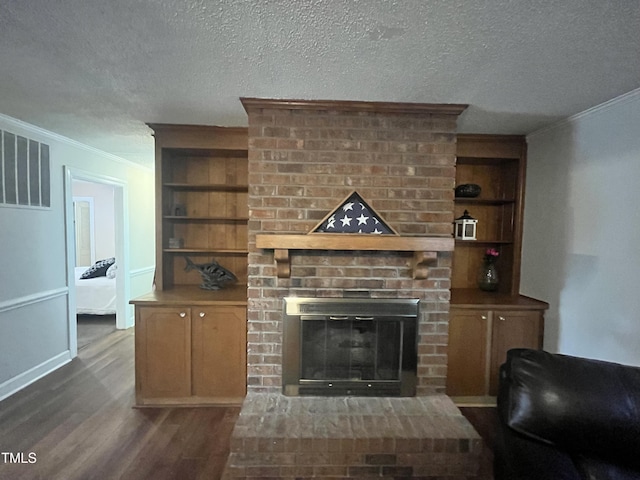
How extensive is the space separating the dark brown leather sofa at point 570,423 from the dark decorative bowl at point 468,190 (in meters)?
1.84

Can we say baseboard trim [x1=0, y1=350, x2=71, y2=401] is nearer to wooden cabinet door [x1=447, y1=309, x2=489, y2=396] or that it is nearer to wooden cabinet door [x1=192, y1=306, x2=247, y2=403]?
wooden cabinet door [x1=192, y1=306, x2=247, y2=403]

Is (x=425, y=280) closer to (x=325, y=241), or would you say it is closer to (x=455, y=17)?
(x=325, y=241)

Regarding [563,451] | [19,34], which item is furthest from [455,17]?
[19,34]

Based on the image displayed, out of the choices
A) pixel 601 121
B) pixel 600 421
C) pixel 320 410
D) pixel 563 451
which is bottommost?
pixel 320 410

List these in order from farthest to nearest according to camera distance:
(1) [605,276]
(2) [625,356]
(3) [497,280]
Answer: (3) [497,280]
(1) [605,276]
(2) [625,356]

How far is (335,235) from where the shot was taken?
6.88 feet

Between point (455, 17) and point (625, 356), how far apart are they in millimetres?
2164

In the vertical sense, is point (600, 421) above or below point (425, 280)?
below

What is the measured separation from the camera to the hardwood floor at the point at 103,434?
6.16 ft

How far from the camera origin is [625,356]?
192 centimetres

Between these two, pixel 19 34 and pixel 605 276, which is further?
pixel 605 276

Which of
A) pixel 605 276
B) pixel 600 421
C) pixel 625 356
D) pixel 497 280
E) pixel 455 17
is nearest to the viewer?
pixel 600 421

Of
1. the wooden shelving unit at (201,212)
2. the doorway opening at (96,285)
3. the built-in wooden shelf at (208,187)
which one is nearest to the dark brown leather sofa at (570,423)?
the wooden shelving unit at (201,212)

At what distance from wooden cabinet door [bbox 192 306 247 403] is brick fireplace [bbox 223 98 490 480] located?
0.27 m
